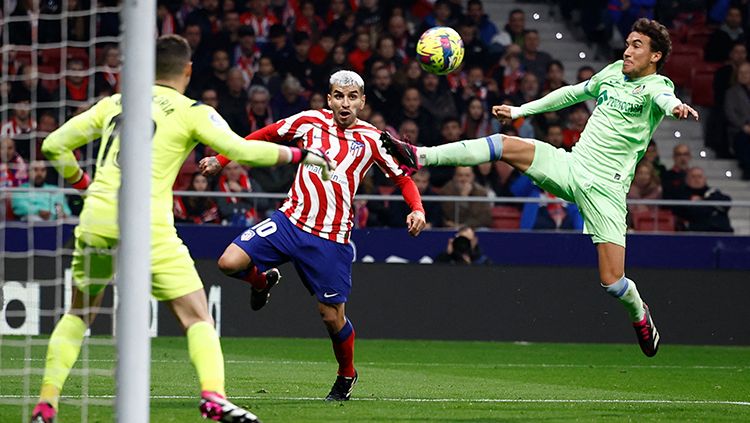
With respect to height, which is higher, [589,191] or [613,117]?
[613,117]

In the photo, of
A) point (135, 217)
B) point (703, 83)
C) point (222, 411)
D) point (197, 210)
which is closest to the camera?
point (135, 217)

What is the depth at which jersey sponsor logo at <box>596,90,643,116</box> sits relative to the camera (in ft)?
30.6

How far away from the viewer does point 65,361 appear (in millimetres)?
6887

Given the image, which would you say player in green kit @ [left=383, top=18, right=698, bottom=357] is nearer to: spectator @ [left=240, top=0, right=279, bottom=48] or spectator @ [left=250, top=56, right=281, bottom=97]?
spectator @ [left=250, top=56, right=281, bottom=97]

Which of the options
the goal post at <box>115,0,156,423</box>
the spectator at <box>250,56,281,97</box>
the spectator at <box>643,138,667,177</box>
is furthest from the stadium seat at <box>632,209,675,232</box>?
the goal post at <box>115,0,156,423</box>

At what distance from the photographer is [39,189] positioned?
13.6 metres

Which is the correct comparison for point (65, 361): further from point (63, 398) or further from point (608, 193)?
point (608, 193)

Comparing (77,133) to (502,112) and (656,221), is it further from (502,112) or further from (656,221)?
(656,221)

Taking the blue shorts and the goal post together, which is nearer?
the goal post

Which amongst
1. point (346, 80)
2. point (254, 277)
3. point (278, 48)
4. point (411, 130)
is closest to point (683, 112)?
point (346, 80)

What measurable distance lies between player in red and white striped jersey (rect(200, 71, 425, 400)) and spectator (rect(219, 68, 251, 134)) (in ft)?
23.9

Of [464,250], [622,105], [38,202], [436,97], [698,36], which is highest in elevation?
[698,36]

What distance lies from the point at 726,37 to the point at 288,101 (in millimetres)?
7032

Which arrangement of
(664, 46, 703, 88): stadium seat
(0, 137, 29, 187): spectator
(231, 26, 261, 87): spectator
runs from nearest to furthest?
(0, 137, 29, 187): spectator, (231, 26, 261, 87): spectator, (664, 46, 703, 88): stadium seat
